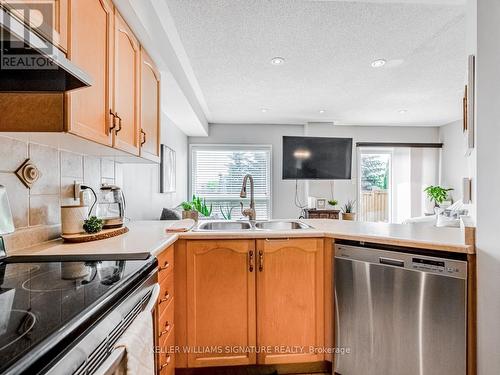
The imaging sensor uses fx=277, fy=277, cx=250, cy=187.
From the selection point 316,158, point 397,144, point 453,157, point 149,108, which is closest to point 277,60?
point 149,108

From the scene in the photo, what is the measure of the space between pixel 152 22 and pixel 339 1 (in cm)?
128

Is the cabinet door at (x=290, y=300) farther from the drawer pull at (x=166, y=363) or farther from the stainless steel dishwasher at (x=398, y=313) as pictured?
the drawer pull at (x=166, y=363)

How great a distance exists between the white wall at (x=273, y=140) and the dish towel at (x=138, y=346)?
464cm

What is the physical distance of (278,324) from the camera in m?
1.78

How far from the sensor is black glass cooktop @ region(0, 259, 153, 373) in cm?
52

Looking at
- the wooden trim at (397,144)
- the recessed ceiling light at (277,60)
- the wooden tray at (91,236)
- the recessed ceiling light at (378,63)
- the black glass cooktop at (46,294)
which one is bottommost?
the black glass cooktop at (46,294)

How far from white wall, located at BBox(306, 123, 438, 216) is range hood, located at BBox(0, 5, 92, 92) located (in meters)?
4.67

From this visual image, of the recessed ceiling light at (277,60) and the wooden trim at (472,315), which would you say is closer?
the wooden trim at (472,315)

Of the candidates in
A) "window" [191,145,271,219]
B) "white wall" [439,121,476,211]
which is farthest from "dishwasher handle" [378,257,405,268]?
"white wall" [439,121,476,211]

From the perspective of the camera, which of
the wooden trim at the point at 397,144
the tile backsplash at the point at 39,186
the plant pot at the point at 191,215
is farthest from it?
the wooden trim at the point at 397,144

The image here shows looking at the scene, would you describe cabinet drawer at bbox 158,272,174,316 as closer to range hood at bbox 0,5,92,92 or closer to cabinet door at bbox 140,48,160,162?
cabinet door at bbox 140,48,160,162

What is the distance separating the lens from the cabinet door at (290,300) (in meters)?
1.77

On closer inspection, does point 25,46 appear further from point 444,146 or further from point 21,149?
point 444,146

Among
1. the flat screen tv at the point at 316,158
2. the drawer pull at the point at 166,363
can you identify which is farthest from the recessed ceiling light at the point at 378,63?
the drawer pull at the point at 166,363
